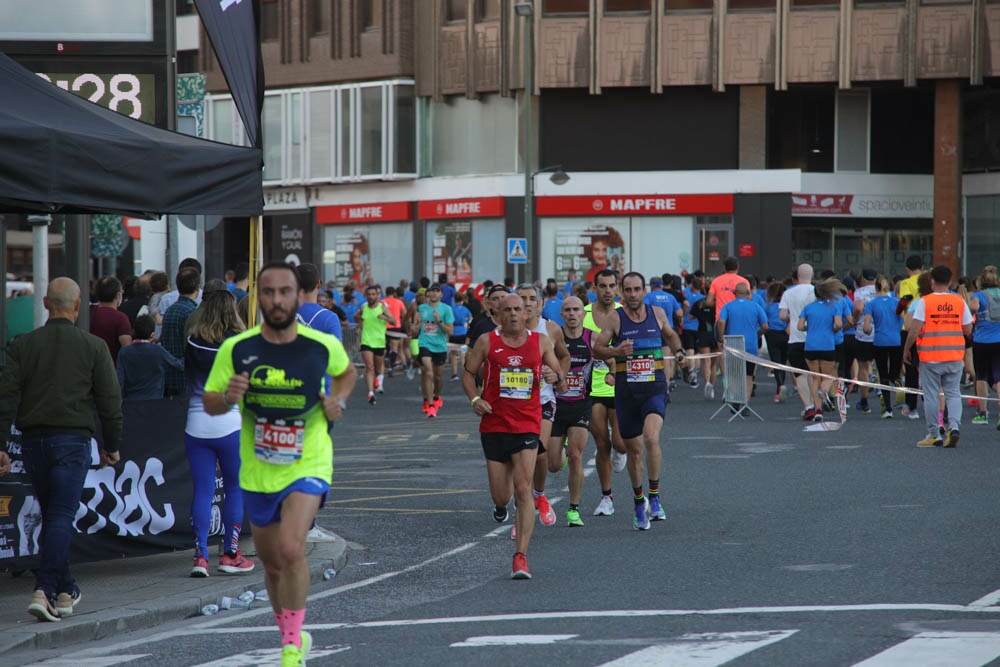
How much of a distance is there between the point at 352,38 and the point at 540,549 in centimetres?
3787

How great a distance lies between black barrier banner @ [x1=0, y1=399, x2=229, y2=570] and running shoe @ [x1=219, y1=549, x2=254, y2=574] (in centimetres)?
51

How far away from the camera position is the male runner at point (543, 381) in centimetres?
1144

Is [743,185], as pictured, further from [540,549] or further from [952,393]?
[540,549]

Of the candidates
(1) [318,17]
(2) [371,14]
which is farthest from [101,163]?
(1) [318,17]

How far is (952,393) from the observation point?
56.9 ft

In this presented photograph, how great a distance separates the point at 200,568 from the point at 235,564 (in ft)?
1.03

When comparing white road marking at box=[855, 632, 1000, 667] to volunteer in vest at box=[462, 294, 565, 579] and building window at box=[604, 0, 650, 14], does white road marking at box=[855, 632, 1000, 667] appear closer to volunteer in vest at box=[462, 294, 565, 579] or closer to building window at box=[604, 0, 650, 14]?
volunteer in vest at box=[462, 294, 565, 579]

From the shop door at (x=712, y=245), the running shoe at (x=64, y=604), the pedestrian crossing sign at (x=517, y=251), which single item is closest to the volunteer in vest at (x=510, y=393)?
the running shoe at (x=64, y=604)

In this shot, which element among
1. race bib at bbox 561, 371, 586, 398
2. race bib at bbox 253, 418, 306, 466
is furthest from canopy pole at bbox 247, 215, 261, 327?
race bib at bbox 253, 418, 306, 466

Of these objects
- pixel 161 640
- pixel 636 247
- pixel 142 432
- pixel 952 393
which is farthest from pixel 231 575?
pixel 636 247

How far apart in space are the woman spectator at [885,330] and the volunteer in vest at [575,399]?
1043 centimetres

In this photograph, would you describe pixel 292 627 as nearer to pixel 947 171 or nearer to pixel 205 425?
pixel 205 425

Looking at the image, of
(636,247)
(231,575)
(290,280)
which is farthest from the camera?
(636,247)

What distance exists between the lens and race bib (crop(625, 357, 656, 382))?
40.1 ft
